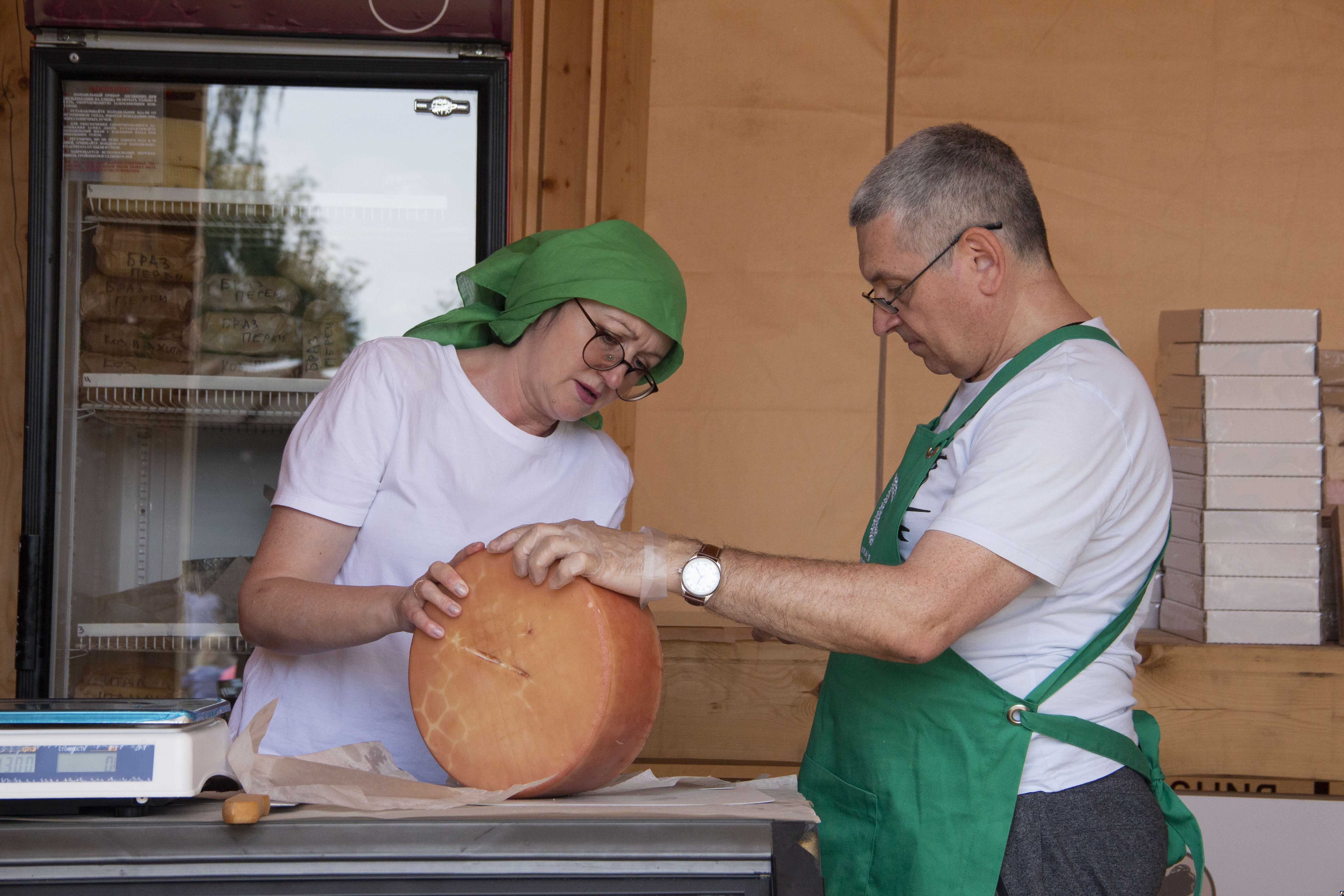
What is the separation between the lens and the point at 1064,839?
125 cm

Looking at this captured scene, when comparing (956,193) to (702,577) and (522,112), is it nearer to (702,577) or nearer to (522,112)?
(702,577)

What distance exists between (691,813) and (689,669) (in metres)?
1.41

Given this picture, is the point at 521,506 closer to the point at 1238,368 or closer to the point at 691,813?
the point at 691,813

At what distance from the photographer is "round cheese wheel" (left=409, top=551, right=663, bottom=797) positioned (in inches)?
40.4

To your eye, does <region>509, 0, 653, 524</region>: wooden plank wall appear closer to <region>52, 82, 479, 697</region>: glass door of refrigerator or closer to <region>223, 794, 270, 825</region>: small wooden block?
<region>52, 82, 479, 697</region>: glass door of refrigerator

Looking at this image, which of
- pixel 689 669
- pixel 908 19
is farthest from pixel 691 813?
pixel 908 19

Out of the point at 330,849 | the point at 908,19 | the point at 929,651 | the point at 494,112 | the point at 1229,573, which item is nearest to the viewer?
the point at 330,849

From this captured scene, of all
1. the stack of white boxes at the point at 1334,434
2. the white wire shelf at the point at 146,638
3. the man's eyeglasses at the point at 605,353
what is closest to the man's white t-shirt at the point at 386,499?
the man's eyeglasses at the point at 605,353

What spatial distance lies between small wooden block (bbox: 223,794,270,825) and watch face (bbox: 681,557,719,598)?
0.48 meters

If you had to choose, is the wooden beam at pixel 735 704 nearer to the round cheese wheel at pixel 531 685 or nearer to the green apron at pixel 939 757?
the green apron at pixel 939 757

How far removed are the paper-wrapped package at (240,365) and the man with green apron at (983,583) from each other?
1463 millimetres

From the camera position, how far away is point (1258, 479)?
2273 millimetres

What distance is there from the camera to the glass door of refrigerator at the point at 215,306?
7.47 feet

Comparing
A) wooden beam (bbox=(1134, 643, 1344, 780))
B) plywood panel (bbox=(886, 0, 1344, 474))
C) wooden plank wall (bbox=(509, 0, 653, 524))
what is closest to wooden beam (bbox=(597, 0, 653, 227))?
wooden plank wall (bbox=(509, 0, 653, 524))
